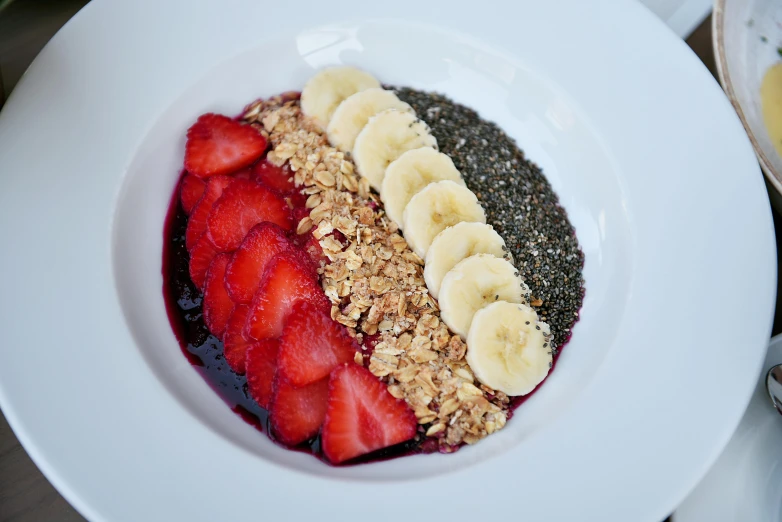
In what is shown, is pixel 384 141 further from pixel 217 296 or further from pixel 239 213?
pixel 217 296

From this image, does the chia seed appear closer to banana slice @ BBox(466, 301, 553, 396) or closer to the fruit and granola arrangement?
the fruit and granola arrangement

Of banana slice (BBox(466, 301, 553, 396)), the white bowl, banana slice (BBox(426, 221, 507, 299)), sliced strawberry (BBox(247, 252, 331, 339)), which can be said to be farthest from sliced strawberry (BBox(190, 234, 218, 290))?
the white bowl

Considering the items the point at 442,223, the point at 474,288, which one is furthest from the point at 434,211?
the point at 474,288

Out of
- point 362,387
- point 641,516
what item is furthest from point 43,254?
point 641,516

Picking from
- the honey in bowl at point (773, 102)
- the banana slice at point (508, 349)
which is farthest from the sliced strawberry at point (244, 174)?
the honey in bowl at point (773, 102)

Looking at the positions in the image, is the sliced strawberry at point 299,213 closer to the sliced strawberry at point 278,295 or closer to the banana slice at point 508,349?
the sliced strawberry at point 278,295

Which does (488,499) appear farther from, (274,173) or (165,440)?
(274,173)

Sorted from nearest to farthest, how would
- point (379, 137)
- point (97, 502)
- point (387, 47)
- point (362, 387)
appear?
point (97, 502) → point (362, 387) → point (379, 137) → point (387, 47)
